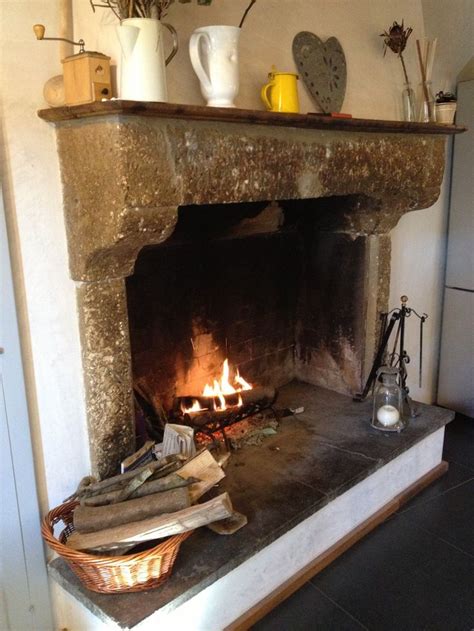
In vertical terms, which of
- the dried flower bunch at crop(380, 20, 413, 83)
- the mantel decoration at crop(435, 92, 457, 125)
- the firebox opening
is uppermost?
the dried flower bunch at crop(380, 20, 413, 83)

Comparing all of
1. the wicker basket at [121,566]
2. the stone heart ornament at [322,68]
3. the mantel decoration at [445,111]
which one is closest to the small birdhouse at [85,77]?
the stone heart ornament at [322,68]

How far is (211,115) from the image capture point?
1.43m

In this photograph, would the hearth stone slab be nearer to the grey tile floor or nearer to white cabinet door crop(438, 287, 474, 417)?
the grey tile floor

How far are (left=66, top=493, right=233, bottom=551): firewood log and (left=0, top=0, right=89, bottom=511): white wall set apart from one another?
242mm

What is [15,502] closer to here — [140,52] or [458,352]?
[140,52]

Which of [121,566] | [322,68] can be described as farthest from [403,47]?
[121,566]

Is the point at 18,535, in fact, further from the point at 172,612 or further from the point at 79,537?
the point at 172,612

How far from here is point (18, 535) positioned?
59.9 inches

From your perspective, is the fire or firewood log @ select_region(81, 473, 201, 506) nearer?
firewood log @ select_region(81, 473, 201, 506)

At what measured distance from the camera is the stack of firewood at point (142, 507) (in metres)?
1.39

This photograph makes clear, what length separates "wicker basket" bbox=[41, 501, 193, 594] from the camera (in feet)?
4.43

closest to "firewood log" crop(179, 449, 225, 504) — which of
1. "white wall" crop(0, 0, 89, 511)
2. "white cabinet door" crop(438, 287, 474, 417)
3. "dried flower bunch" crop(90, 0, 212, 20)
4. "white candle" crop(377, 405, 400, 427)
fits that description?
"white wall" crop(0, 0, 89, 511)

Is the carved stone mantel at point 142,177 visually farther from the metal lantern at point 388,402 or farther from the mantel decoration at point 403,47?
the metal lantern at point 388,402

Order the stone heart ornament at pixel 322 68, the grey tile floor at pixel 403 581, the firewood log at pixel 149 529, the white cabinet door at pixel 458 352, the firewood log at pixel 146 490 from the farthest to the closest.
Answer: the white cabinet door at pixel 458 352 → the stone heart ornament at pixel 322 68 → the grey tile floor at pixel 403 581 → the firewood log at pixel 146 490 → the firewood log at pixel 149 529
